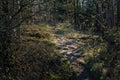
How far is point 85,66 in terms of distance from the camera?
11.4m

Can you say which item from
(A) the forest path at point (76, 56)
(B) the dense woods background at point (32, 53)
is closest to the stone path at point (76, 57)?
(A) the forest path at point (76, 56)

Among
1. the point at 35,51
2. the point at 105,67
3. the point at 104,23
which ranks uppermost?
the point at 104,23

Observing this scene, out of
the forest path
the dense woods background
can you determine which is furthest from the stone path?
the dense woods background

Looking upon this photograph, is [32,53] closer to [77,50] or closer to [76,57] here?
[76,57]

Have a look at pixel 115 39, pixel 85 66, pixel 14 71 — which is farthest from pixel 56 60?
pixel 115 39

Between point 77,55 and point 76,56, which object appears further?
point 77,55

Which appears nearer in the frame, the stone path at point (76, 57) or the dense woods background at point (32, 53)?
the dense woods background at point (32, 53)

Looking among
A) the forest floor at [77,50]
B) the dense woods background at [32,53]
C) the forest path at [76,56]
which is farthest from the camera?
the forest floor at [77,50]

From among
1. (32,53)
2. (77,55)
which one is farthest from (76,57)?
(32,53)

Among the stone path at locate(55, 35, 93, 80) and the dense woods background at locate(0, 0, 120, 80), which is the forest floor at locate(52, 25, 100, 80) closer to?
the stone path at locate(55, 35, 93, 80)

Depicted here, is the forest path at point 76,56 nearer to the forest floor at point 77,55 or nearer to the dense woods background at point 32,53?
the forest floor at point 77,55

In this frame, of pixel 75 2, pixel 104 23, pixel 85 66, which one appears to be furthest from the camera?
pixel 75 2

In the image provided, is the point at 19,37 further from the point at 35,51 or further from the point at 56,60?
the point at 56,60

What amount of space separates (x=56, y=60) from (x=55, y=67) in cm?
46
